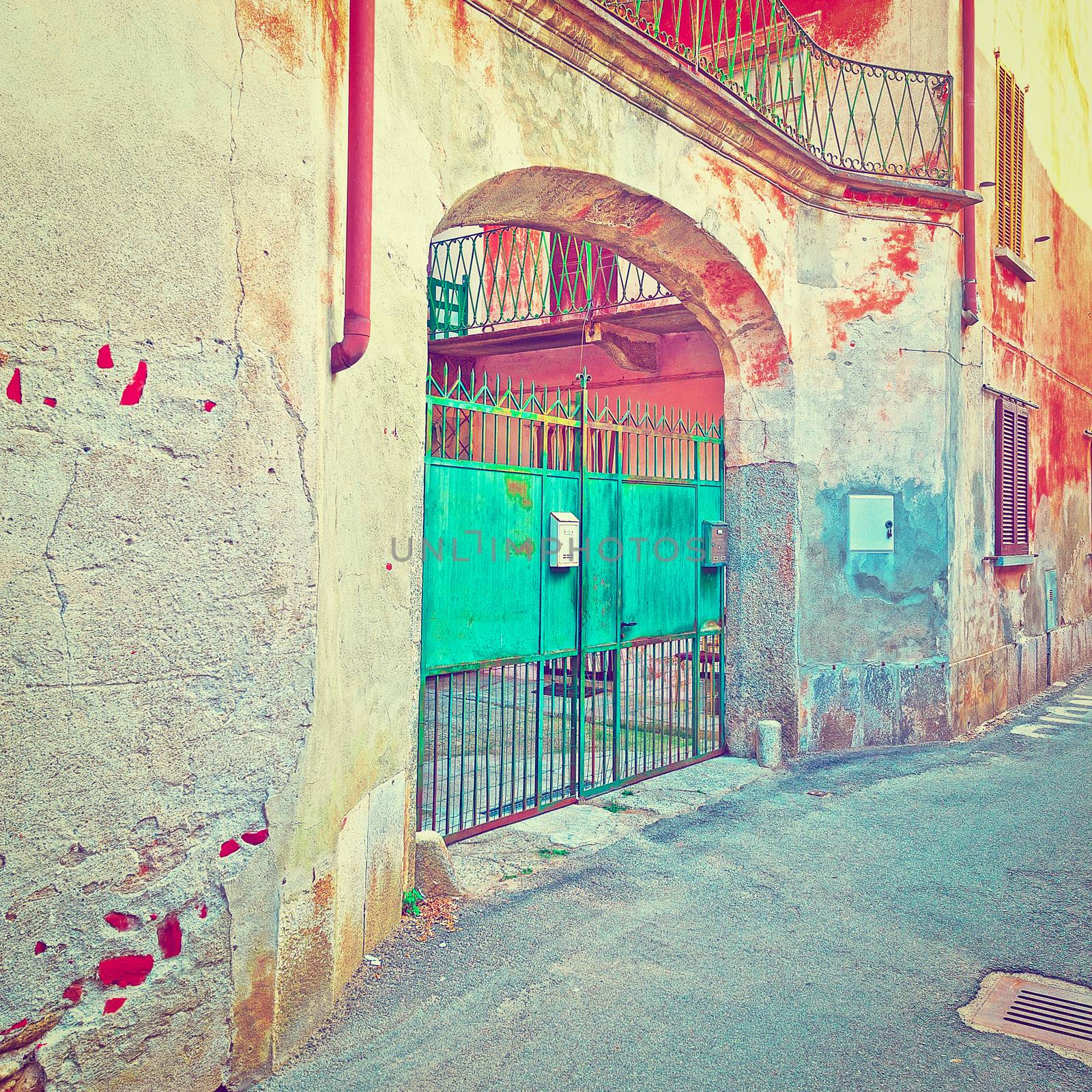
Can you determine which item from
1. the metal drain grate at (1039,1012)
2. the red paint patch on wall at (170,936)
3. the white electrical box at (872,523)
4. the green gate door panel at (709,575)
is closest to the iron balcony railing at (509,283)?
the green gate door panel at (709,575)

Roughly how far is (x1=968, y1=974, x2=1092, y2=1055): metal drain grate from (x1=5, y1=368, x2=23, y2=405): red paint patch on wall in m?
3.54

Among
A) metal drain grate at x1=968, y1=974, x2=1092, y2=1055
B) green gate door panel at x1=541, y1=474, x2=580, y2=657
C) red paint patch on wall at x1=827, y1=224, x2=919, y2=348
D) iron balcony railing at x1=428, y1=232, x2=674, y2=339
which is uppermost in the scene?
iron balcony railing at x1=428, y1=232, x2=674, y2=339

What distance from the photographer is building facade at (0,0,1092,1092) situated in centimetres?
249

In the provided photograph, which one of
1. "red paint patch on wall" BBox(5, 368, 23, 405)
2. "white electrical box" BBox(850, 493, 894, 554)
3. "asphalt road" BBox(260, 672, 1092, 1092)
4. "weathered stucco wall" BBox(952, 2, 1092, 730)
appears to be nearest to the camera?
"red paint patch on wall" BBox(5, 368, 23, 405)

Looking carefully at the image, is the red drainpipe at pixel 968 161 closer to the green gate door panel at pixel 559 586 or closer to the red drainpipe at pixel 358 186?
the green gate door panel at pixel 559 586

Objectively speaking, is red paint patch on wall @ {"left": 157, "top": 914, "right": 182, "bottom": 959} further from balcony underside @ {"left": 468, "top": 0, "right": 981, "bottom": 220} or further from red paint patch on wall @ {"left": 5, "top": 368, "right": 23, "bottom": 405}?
balcony underside @ {"left": 468, "top": 0, "right": 981, "bottom": 220}

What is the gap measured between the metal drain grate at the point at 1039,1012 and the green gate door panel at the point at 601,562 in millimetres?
2980

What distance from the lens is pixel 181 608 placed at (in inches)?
108

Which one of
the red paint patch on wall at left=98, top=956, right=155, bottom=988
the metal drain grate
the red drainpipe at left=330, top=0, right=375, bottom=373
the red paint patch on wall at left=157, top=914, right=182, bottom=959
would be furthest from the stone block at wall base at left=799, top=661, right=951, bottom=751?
the red paint patch on wall at left=98, top=956, right=155, bottom=988

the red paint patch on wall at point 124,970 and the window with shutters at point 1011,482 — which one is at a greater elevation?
the window with shutters at point 1011,482

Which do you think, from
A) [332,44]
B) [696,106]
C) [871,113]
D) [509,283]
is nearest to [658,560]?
[696,106]

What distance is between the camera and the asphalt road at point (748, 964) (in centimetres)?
299

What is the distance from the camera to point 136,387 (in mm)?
2623

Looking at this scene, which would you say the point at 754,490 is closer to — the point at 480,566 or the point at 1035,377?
the point at 480,566
